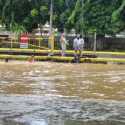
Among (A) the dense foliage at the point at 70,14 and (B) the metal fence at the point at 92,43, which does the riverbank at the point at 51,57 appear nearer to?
(B) the metal fence at the point at 92,43

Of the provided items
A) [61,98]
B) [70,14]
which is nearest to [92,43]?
[70,14]

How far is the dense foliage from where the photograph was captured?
43.6 metres

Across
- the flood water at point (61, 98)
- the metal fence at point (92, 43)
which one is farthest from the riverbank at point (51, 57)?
the flood water at point (61, 98)

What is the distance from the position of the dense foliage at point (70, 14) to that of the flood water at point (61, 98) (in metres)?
20.0

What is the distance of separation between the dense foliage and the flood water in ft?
65.5

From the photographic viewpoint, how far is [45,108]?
12711mm

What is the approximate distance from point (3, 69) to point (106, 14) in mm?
19893

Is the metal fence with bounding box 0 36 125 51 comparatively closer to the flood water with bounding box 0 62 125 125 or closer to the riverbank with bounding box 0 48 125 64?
the riverbank with bounding box 0 48 125 64

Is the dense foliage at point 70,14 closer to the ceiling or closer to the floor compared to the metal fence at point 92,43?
closer to the ceiling

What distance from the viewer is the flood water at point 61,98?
11156 millimetres

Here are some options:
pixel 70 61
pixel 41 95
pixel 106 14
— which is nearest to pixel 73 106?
pixel 41 95

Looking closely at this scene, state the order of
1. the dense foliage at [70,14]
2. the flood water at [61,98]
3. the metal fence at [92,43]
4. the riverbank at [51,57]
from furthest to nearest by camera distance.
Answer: the dense foliage at [70,14], the metal fence at [92,43], the riverbank at [51,57], the flood water at [61,98]

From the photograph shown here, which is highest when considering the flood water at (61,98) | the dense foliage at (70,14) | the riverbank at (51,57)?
the dense foliage at (70,14)

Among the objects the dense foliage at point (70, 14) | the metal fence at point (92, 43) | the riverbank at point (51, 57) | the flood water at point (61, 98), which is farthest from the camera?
the dense foliage at point (70, 14)
